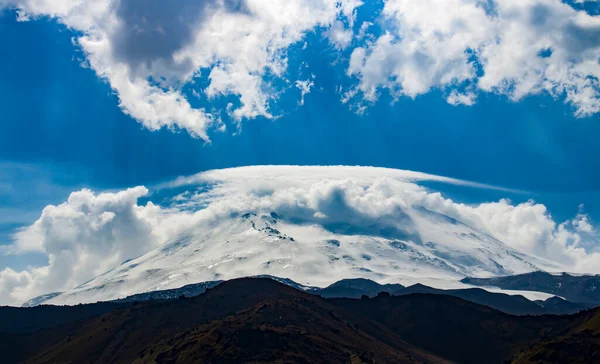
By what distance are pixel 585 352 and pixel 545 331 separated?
6060 cm

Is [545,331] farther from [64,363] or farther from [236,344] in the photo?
A: [64,363]

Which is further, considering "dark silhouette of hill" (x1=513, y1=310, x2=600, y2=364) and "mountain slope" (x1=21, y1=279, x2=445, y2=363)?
"mountain slope" (x1=21, y1=279, x2=445, y2=363)

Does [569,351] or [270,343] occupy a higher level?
[270,343]

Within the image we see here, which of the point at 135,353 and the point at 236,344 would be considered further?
the point at 135,353

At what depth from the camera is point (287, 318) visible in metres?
185

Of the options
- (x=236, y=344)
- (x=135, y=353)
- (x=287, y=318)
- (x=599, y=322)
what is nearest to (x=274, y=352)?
(x=236, y=344)

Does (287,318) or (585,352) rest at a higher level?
(287,318)

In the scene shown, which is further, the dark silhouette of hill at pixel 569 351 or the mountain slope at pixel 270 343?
the mountain slope at pixel 270 343

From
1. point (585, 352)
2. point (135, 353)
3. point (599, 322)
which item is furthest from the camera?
point (135, 353)

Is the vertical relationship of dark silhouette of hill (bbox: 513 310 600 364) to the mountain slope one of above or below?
below

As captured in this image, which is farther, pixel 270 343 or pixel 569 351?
pixel 270 343

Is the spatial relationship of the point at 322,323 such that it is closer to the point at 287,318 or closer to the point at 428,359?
the point at 287,318

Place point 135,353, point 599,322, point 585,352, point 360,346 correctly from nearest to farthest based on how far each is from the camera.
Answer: point 585,352 → point 599,322 → point 360,346 → point 135,353

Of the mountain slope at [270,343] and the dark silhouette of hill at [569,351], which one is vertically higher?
the mountain slope at [270,343]
